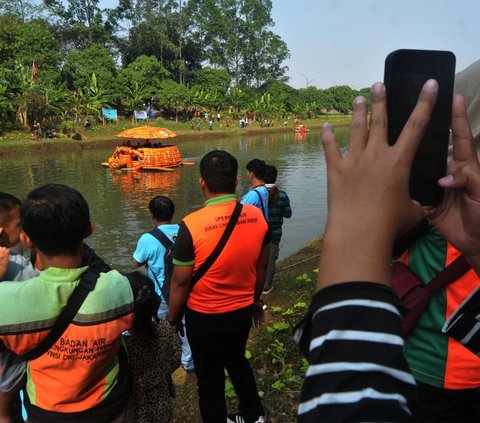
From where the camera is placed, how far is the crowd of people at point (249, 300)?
2.32 feet

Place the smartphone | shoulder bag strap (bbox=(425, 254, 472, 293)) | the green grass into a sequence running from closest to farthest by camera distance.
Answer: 1. the smartphone
2. shoulder bag strap (bbox=(425, 254, 472, 293))
3. the green grass

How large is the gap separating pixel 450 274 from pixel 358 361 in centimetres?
71

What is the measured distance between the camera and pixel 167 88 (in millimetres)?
42125

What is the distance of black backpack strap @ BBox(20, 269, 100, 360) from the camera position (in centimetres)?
173

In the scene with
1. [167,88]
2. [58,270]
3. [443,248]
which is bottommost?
[58,270]

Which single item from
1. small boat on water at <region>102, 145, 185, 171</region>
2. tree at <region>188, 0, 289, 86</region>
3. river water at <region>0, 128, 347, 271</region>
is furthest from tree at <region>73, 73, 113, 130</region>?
tree at <region>188, 0, 289, 86</region>

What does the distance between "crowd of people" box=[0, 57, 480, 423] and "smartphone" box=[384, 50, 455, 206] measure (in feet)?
0.12

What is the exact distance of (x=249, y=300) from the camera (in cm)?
300

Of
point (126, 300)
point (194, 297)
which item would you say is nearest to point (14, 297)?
point (126, 300)

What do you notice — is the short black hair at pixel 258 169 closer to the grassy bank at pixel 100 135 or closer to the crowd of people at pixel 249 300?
the crowd of people at pixel 249 300

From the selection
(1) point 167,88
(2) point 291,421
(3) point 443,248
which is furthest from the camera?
(1) point 167,88

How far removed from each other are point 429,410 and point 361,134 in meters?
1.05

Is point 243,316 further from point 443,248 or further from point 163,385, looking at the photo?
point 443,248

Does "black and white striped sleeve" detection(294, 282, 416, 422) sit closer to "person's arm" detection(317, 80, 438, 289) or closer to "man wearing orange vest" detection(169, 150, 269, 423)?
"person's arm" detection(317, 80, 438, 289)
